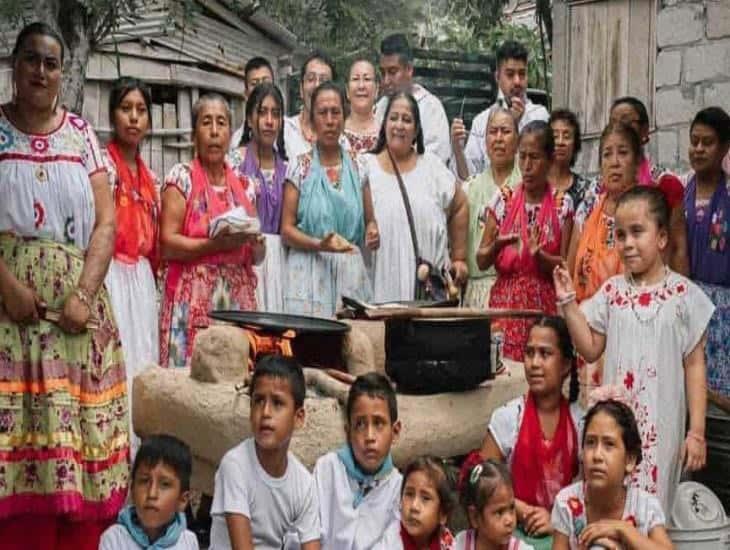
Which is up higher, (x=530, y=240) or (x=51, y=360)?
(x=530, y=240)

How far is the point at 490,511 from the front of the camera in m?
4.45

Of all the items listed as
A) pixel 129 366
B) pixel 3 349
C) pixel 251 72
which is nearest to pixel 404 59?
pixel 251 72

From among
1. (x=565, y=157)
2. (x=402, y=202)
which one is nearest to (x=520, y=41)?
(x=565, y=157)

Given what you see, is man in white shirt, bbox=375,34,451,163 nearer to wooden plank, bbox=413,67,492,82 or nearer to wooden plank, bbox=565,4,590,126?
wooden plank, bbox=565,4,590,126

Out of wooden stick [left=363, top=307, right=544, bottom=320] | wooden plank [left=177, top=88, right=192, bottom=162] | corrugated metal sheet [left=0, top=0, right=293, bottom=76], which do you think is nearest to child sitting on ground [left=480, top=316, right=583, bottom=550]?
wooden stick [left=363, top=307, right=544, bottom=320]

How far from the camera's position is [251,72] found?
8359 mm

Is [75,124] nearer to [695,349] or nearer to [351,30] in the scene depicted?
[695,349]

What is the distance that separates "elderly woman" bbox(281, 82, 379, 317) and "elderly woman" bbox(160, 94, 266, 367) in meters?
0.39

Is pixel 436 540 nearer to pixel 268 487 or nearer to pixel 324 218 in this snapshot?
pixel 268 487

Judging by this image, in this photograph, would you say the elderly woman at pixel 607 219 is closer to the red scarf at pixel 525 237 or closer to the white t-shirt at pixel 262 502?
the red scarf at pixel 525 237

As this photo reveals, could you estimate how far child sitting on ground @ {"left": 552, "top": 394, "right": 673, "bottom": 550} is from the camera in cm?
450

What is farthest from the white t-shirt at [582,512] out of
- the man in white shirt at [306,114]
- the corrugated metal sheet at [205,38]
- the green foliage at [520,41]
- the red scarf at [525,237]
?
the green foliage at [520,41]

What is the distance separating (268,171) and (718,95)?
312 cm

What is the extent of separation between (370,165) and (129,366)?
1.68 m
